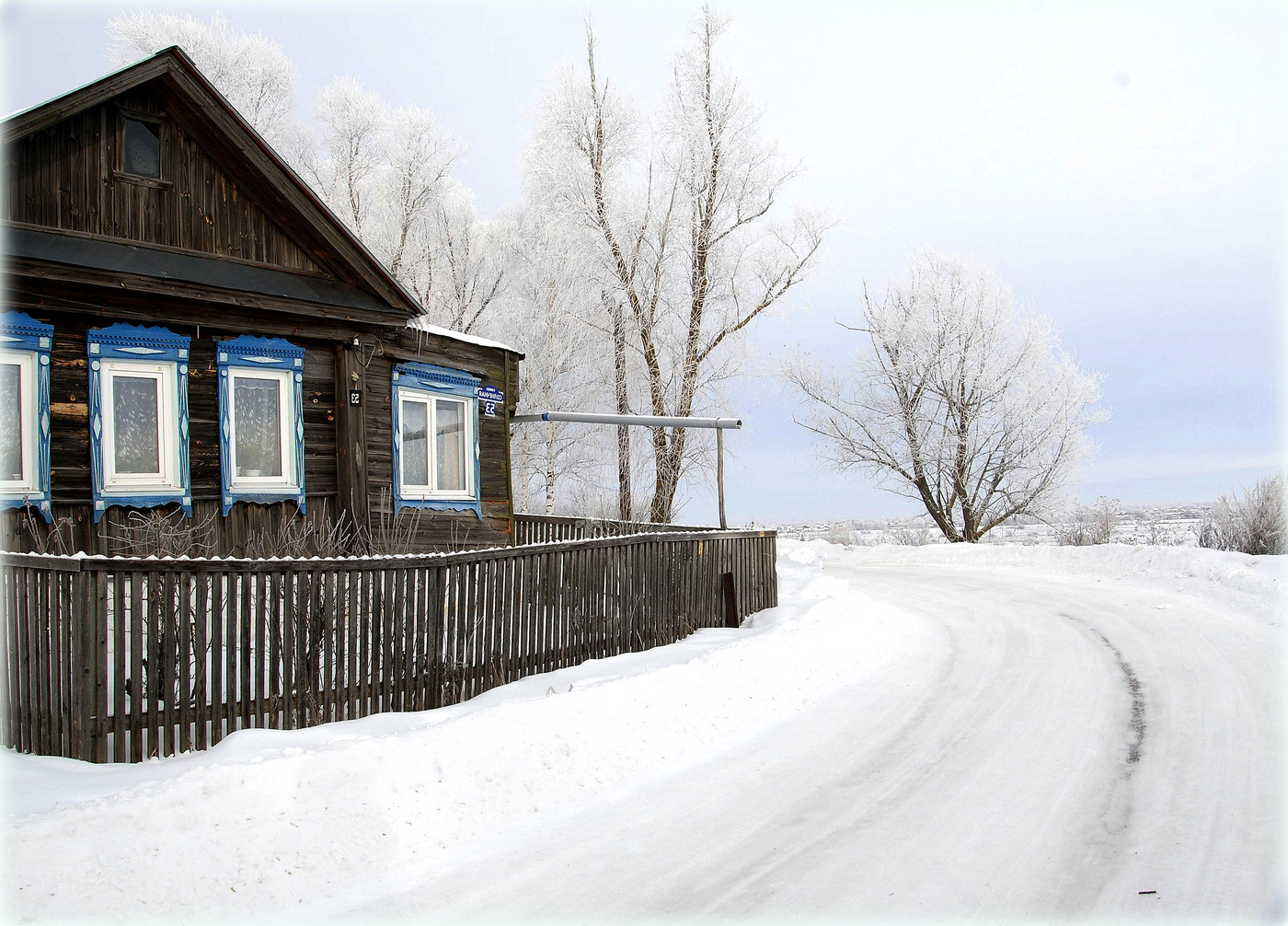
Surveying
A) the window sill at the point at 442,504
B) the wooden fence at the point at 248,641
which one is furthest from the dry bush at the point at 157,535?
the window sill at the point at 442,504

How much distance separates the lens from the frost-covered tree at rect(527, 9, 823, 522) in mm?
23781

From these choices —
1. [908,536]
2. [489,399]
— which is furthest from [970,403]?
[489,399]

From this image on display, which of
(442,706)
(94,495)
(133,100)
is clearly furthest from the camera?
(133,100)

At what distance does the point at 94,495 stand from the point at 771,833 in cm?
837

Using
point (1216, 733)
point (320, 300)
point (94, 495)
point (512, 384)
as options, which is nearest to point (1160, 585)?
point (1216, 733)

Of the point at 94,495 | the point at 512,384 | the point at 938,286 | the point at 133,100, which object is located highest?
the point at 938,286

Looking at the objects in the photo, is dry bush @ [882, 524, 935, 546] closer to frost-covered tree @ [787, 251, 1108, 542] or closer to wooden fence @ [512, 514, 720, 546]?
frost-covered tree @ [787, 251, 1108, 542]

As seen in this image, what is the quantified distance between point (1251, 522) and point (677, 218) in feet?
54.2

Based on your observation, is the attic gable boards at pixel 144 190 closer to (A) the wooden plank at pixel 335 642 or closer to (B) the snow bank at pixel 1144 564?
(A) the wooden plank at pixel 335 642

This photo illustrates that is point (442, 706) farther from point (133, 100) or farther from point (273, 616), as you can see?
point (133, 100)

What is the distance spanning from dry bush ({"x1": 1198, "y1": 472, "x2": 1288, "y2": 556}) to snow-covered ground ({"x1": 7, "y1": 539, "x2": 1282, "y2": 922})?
13.0m

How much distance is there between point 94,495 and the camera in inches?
357

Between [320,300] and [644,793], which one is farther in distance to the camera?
[320,300]

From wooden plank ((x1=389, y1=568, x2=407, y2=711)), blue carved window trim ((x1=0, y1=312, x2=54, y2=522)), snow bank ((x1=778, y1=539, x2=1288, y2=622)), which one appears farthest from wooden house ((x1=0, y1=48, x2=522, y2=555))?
snow bank ((x1=778, y1=539, x2=1288, y2=622))
